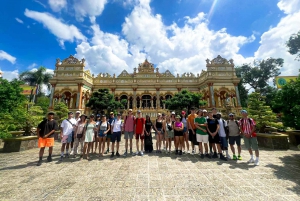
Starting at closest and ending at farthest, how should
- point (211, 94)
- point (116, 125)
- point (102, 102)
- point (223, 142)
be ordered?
point (223, 142)
point (116, 125)
point (102, 102)
point (211, 94)

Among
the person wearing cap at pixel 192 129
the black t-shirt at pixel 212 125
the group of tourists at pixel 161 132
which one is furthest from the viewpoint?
the person wearing cap at pixel 192 129

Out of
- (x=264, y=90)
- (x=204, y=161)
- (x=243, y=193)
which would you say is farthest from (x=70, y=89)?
(x=264, y=90)

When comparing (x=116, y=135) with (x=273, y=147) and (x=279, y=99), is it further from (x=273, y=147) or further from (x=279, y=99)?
(x=273, y=147)

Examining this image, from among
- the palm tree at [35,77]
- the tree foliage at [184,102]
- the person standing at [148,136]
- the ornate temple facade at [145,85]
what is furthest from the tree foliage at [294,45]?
the palm tree at [35,77]

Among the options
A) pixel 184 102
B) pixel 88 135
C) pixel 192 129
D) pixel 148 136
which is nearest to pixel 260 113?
pixel 192 129

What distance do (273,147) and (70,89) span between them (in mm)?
21618

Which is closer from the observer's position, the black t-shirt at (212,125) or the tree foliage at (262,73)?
the black t-shirt at (212,125)

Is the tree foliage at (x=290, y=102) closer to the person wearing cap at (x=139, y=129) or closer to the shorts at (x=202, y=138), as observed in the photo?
the shorts at (x=202, y=138)

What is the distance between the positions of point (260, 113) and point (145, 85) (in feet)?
49.4

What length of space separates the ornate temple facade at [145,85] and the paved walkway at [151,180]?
1342 centimetres

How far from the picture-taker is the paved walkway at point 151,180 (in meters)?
2.58

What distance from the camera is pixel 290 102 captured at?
17.0 feet

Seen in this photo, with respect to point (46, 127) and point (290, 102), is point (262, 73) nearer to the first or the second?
point (290, 102)

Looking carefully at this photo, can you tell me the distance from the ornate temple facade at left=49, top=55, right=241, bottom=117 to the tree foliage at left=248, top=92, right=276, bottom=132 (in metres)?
10.1
